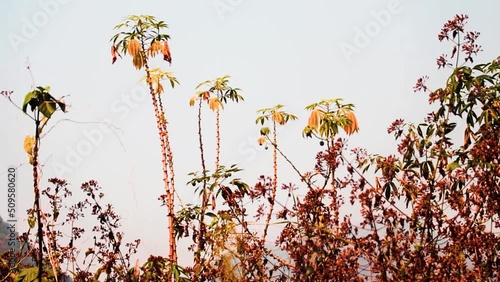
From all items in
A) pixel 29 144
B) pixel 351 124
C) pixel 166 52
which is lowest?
pixel 29 144

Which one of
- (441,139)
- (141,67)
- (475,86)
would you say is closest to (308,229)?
(441,139)

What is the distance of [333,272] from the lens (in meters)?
3.10

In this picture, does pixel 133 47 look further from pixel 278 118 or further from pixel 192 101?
pixel 278 118

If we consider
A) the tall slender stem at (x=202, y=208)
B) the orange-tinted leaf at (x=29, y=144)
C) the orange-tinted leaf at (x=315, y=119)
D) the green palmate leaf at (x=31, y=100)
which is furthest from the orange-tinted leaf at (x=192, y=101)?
the green palmate leaf at (x=31, y=100)

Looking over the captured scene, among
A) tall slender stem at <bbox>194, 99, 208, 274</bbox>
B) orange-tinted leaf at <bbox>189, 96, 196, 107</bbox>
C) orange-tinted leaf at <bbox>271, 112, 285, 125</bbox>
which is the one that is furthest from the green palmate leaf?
orange-tinted leaf at <bbox>271, 112, 285, 125</bbox>

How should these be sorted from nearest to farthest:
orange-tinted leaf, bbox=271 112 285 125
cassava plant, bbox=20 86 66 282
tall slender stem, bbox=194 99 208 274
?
cassava plant, bbox=20 86 66 282
tall slender stem, bbox=194 99 208 274
orange-tinted leaf, bbox=271 112 285 125

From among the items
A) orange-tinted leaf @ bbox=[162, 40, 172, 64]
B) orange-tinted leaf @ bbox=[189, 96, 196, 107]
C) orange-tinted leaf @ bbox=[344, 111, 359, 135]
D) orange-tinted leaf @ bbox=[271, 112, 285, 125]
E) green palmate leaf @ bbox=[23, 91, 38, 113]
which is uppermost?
orange-tinted leaf @ bbox=[162, 40, 172, 64]

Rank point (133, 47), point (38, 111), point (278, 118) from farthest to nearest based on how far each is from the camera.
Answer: point (278, 118)
point (133, 47)
point (38, 111)

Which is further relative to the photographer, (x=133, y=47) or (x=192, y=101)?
(x=192, y=101)

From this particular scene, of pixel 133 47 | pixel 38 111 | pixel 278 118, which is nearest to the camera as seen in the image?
pixel 38 111

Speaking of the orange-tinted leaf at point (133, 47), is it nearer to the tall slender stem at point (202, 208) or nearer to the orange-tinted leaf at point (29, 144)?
the tall slender stem at point (202, 208)

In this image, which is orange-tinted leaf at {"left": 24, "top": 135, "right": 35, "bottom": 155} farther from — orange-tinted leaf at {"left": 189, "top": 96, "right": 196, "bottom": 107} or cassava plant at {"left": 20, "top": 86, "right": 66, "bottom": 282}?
orange-tinted leaf at {"left": 189, "top": 96, "right": 196, "bottom": 107}

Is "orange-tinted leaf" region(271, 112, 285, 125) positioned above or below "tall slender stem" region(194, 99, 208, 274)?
above

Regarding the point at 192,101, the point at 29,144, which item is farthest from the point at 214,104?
the point at 29,144
